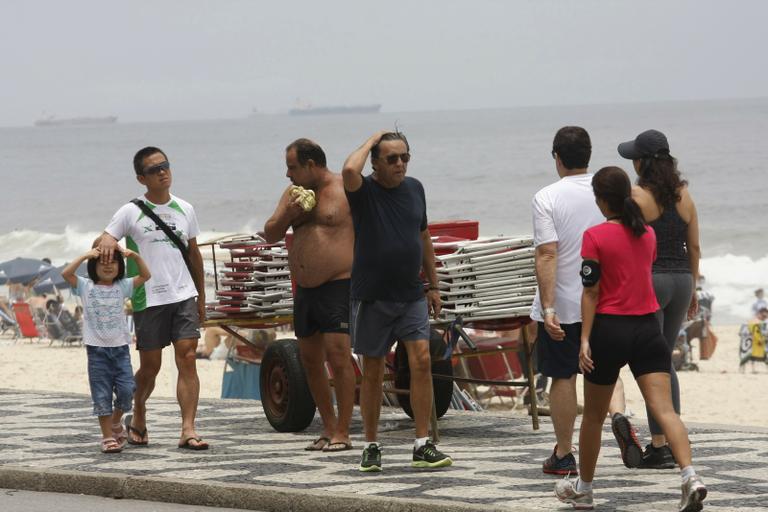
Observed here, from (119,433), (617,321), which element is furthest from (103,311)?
(617,321)

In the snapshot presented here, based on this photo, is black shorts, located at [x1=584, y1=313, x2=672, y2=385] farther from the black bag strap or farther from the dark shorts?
the black bag strap

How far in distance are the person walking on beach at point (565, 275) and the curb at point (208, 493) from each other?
49.1 inches

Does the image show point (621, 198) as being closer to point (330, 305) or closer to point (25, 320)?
point (330, 305)

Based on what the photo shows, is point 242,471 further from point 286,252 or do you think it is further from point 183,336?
point 286,252

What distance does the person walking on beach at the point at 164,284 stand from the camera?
30.1ft

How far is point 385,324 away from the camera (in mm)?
8281

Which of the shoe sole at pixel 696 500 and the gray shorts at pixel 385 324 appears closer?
the shoe sole at pixel 696 500

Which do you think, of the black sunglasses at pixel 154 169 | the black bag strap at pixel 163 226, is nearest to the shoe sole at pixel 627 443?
the black bag strap at pixel 163 226

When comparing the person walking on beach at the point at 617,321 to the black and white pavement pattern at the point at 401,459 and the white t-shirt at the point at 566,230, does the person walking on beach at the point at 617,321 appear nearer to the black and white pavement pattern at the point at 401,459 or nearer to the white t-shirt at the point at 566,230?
the black and white pavement pattern at the point at 401,459

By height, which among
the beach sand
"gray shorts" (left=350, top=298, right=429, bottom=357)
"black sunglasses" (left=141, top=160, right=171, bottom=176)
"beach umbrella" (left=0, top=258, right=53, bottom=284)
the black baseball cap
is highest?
"beach umbrella" (left=0, top=258, right=53, bottom=284)

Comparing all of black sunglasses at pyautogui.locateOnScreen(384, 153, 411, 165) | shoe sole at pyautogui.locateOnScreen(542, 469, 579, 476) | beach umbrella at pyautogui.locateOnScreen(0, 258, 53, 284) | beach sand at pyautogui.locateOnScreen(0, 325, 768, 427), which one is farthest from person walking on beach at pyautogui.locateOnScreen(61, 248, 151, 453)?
beach umbrella at pyautogui.locateOnScreen(0, 258, 53, 284)

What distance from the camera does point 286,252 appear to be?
1030 cm

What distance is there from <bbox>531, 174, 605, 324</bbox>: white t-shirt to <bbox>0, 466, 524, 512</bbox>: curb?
1.49m

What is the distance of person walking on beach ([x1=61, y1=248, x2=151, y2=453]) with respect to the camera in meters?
9.07
